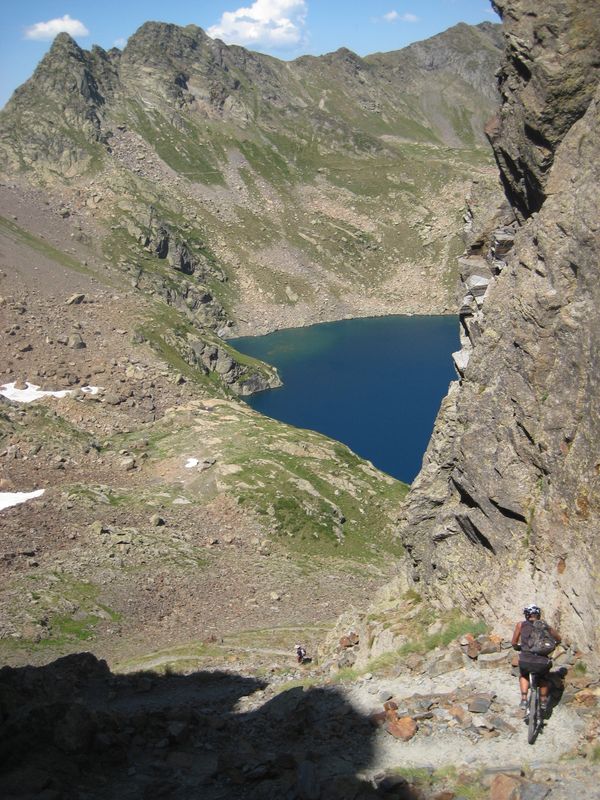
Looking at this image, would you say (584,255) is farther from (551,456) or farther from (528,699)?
(528,699)

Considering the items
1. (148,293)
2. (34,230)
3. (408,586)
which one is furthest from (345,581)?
(34,230)

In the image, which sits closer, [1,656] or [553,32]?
[553,32]

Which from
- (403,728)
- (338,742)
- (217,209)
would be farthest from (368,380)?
(403,728)

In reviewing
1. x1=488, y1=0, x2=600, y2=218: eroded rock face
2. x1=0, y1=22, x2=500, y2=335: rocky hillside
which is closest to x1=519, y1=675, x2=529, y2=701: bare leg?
x1=488, y1=0, x2=600, y2=218: eroded rock face

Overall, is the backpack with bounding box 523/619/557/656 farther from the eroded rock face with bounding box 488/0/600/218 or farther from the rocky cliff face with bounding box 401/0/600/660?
the eroded rock face with bounding box 488/0/600/218

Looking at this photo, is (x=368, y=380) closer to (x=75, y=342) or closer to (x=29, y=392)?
(x=75, y=342)

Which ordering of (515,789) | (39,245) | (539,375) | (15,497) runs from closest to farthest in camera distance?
(515,789) < (539,375) < (15,497) < (39,245)
